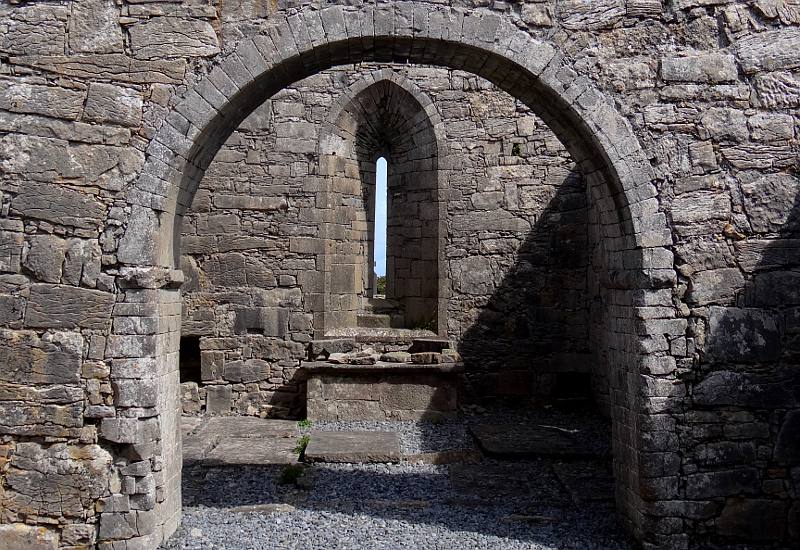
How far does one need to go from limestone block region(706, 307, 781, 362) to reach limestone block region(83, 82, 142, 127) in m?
3.96

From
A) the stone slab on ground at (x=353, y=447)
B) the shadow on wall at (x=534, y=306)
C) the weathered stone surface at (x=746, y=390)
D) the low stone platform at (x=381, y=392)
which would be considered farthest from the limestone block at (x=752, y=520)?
the shadow on wall at (x=534, y=306)

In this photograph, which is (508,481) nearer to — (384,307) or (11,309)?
(384,307)

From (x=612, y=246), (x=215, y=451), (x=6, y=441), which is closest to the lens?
(x=6, y=441)

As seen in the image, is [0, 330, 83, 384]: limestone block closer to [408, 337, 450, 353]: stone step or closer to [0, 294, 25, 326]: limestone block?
[0, 294, 25, 326]: limestone block

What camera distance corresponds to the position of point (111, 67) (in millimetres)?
4430

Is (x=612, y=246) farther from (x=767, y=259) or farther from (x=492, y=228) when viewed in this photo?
(x=492, y=228)

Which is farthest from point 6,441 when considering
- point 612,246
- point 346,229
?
point 346,229

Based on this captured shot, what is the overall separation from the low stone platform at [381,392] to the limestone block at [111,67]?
15.6ft

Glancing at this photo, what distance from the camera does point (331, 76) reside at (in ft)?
30.3

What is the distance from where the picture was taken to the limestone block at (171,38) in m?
4.45

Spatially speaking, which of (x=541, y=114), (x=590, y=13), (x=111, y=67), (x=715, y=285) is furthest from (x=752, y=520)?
(x=111, y=67)

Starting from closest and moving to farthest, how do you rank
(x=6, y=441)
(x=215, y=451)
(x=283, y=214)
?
(x=6, y=441), (x=215, y=451), (x=283, y=214)

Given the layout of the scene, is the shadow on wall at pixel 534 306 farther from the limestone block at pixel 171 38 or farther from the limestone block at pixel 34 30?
the limestone block at pixel 34 30

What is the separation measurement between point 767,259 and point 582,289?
15.3 ft
